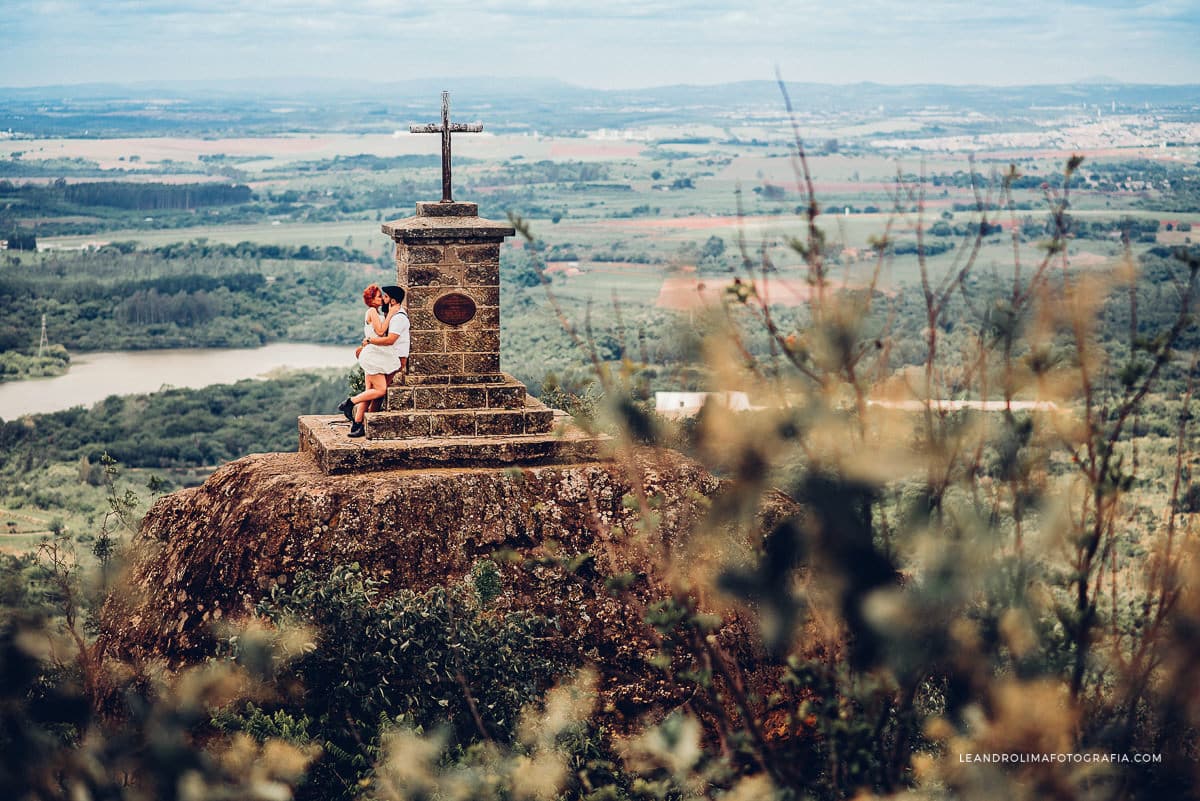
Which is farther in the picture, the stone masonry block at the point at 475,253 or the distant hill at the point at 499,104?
the distant hill at the point at 499,104

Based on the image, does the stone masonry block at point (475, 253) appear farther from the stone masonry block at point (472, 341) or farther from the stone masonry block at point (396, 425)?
the stone masonry block at point (396, 425)

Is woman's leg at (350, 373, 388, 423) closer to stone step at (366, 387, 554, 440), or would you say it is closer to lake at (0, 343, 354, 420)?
stone step at (366, 387, 554, 440)

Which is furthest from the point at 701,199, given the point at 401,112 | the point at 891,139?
the point at 401,112

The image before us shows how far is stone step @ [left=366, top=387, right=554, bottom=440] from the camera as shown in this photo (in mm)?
12195

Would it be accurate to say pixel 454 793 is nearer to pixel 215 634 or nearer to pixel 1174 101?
pixel 215 634

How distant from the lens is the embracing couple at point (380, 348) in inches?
488

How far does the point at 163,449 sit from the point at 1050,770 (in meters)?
46.3

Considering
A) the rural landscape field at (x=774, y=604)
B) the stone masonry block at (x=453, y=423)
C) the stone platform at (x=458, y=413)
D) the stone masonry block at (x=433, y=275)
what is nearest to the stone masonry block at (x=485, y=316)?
the stone masonry block at (x=433, y=275)

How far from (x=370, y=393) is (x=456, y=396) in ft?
2.28

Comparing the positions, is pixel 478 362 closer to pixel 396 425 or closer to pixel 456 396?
pixel 456 396

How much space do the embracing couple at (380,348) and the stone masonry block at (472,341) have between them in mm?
379

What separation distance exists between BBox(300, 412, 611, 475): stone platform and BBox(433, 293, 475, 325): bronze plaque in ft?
2.65

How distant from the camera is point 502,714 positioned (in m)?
10.1

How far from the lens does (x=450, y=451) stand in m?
12.0
